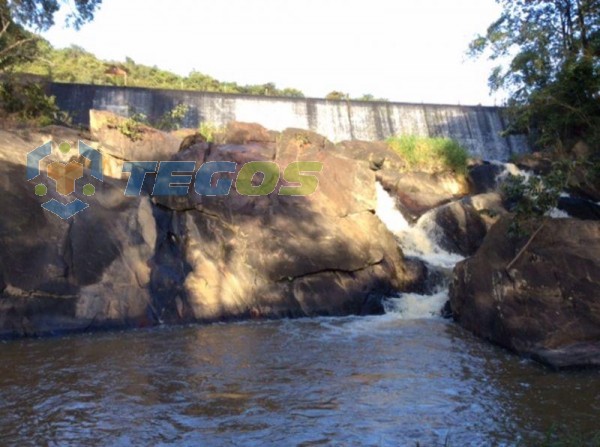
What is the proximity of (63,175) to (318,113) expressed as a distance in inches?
482

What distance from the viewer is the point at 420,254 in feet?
41.5

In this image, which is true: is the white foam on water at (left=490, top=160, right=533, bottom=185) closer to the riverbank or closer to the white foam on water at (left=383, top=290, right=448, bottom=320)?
the riverbank

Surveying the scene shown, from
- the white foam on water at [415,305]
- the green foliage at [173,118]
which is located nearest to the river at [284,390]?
the white foam on water at [415,305]

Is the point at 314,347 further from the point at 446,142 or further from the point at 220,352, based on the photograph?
the point at 446,142

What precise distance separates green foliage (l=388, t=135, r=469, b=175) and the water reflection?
9.57 m

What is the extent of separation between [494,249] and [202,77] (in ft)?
97.2

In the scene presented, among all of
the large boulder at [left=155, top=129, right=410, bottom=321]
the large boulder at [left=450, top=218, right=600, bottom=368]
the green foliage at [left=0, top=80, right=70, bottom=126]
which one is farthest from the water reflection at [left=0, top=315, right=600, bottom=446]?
the green foliage at [left=0, top=80, right=70, bottom=126]

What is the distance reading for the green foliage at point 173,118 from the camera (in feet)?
56.6

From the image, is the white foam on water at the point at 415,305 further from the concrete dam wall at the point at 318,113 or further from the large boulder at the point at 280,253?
the concrete dam wall at the point at 318,113

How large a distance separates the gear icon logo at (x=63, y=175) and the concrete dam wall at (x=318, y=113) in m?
6.08

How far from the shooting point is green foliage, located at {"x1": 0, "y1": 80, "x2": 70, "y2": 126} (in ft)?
44.9

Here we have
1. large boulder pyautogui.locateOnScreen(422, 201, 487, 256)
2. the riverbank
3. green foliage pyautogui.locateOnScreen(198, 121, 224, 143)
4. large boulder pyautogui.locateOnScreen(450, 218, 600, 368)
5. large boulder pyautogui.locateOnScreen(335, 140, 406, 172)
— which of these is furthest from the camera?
large boulder pyautogui.locateOnScreen(335, 140, 406, 172)

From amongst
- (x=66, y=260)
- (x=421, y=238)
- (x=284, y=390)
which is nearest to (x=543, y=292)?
(x=284, y=390)

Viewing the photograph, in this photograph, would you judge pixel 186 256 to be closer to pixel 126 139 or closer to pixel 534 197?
pixel 126 139
